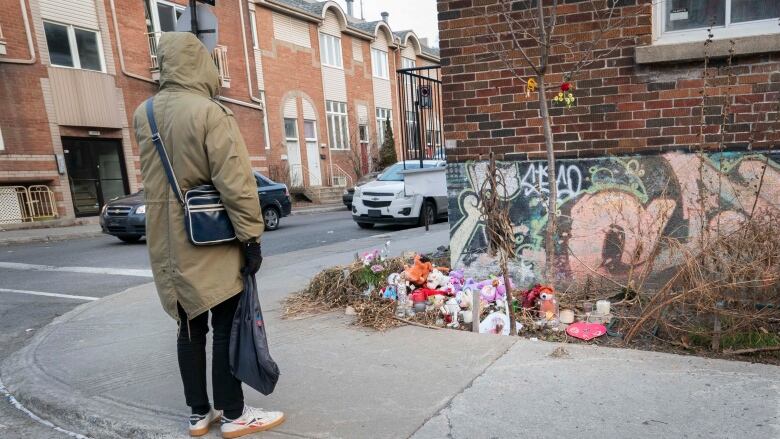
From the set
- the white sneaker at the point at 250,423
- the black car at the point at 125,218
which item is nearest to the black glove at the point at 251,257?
the white sneaker at the point at 250,423

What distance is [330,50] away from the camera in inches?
1093

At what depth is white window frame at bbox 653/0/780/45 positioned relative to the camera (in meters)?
3.98

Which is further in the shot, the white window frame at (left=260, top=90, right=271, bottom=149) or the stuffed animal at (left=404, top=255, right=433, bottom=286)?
the white window frame at (left=260, top=90, right=271, bottom=149)

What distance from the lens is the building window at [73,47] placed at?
15555 millimetres

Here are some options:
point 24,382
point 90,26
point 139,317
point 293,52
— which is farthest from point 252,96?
point 24,382

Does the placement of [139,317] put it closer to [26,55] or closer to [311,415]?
[311,415]

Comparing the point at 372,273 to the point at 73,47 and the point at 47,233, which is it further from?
the point at 73,47

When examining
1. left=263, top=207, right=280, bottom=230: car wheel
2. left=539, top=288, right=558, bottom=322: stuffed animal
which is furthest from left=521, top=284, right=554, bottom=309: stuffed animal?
left=263, top=207, right=280, bottom=230: car wheel

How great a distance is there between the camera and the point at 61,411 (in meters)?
3.06

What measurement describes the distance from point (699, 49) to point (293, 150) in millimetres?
22764

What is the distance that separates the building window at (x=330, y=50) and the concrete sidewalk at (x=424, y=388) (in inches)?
985

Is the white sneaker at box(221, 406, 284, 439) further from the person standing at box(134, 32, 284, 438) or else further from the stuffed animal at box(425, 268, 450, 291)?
the stuffed animal at box(425, 268, 450, 291)

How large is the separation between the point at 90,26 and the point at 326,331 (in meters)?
17.0

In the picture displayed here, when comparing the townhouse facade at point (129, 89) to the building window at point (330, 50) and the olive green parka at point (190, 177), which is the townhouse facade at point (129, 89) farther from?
the olive green parka at point (190, 177)
